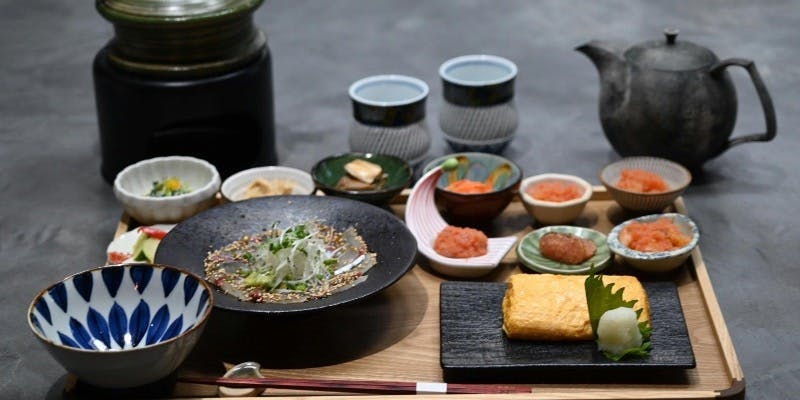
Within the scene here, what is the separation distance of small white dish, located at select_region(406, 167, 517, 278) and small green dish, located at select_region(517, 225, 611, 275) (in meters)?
0.04

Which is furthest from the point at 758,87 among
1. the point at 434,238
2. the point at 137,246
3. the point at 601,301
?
the point at 137,246

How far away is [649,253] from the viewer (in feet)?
8.24

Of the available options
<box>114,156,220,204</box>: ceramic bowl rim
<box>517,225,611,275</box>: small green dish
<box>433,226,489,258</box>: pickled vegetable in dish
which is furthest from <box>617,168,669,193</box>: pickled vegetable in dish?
<box>114,156,220,204</box>: ceramic bowl rim

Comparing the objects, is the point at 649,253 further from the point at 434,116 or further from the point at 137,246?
the point at 434,116

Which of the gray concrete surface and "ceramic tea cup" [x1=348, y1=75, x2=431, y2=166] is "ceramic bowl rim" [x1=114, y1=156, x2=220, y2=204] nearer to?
the gray concrete surface

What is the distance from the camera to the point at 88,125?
3.82m

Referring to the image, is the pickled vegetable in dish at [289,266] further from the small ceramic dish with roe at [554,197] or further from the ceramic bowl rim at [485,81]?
the ceramic bowl rim at [485,81]

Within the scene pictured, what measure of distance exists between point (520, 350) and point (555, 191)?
27.8 inches

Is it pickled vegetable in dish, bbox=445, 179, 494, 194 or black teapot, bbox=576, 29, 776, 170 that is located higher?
black teapot, bbox=576, 29, 776, 170

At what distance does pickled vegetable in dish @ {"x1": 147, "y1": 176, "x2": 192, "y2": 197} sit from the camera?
2.83m

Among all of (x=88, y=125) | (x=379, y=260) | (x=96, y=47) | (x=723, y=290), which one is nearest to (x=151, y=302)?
(x=379, y=260)

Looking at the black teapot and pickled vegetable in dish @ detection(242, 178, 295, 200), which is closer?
pickled vegetable in dish @ detection(242, 178, 295, 200)

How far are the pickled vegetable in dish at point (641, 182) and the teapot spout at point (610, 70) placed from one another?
0.39 meters

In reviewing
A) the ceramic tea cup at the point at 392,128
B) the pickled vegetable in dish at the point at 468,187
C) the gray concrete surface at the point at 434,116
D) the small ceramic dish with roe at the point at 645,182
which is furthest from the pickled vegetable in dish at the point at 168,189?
the small ceramic dish with roe at the point at 645,182
